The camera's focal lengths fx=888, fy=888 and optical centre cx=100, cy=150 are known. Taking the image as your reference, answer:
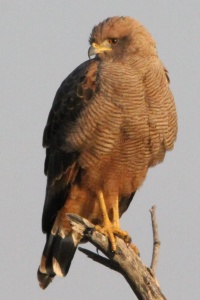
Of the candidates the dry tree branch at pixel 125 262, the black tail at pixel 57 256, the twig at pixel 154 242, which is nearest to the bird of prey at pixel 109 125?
the dry tree branch at pixel 125 262

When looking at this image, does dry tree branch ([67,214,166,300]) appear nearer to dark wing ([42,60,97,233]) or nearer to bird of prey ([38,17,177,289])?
bird of prey ([38,17,177,289])

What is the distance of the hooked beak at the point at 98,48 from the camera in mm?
9883

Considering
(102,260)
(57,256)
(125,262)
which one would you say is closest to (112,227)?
(102,260)

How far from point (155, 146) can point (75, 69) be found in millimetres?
1377

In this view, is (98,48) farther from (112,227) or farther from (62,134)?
(112,227)

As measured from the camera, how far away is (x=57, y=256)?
10.9 metres

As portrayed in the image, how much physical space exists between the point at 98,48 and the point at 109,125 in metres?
0.92

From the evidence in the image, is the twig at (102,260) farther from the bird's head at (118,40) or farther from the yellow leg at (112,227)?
the bird's head at (118,40)

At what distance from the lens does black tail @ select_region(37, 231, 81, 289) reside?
1085 centimetres

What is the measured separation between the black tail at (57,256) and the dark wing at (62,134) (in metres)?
0.21

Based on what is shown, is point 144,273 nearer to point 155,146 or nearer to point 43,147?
point 155,146

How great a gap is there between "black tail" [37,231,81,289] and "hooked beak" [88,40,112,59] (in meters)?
2.33

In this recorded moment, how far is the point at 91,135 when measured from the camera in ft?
32.0

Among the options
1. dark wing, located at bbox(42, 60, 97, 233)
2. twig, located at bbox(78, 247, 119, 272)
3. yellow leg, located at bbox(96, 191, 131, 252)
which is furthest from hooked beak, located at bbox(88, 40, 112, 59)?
twig, located at bbox(78, 247, 119, 272)
